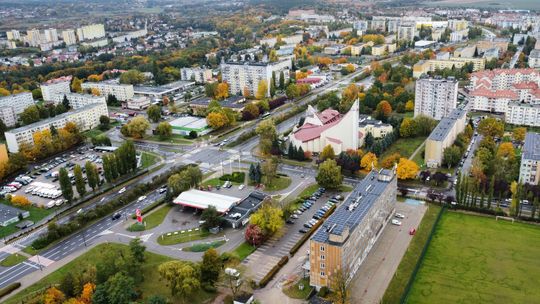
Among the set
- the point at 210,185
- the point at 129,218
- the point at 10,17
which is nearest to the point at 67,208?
the point at 129,218

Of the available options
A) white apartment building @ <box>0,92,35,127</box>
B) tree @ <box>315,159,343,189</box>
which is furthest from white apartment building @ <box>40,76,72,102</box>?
tree @ <box>315,159,343,189</box>

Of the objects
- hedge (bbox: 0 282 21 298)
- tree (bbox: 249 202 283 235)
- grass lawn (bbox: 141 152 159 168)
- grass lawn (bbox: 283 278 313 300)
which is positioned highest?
tree (bbox: 249 202 283 235)

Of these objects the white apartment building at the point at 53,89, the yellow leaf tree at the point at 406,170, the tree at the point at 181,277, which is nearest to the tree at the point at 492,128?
the yellow leaf tree at the point at 406,170

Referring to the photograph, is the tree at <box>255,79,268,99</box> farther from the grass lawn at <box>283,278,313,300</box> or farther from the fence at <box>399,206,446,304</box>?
the grass lawn at <box>283,278,313,300</box>

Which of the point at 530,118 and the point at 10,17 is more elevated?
the point at 10,17

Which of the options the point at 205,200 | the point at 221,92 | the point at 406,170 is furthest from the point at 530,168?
the point at 221,92

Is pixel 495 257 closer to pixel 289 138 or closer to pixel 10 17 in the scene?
pixel 289 138
